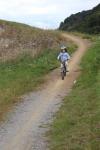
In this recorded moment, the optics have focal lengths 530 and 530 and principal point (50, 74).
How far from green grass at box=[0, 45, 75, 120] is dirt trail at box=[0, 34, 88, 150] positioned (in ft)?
1.74

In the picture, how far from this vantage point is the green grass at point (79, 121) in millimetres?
14453

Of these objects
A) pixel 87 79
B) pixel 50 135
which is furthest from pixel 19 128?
pixel 87 79

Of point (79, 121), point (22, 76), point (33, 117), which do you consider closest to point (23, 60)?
point (22, 76)

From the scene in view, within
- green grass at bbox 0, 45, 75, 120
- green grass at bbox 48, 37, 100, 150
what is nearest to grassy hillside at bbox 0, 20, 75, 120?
green grass at bbox 0, 45, 75, 120

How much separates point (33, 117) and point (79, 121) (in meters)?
2.12

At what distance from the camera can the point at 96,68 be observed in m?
31.1

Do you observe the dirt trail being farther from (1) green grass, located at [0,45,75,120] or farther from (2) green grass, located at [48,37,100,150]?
(1) green grass, located at [0,45,75,120]

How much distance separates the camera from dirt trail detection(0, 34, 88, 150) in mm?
14961

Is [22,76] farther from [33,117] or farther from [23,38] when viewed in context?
[23,38]

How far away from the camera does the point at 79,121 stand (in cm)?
1689

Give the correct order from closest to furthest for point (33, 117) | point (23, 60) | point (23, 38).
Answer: point (33, 117) → point (23, 60) → point (23, 38)

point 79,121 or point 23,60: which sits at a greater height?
point 79,121

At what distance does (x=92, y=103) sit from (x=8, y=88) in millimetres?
6254

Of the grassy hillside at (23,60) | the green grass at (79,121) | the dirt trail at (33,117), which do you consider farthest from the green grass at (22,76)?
the green grass at (79,121)
